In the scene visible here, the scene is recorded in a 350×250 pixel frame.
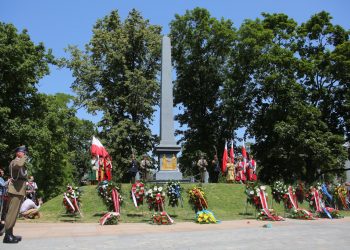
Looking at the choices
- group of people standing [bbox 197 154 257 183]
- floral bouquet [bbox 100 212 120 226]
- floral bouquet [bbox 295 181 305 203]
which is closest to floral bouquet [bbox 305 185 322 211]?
floral bouquet [bbox 295 181 305 203]

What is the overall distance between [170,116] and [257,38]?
52.0ft

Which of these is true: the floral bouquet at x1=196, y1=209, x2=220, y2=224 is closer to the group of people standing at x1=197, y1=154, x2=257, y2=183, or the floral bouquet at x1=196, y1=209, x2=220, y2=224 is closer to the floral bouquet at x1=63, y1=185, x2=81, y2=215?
the floral bouquet at x1=63, y1=185, x2=81, y2=215

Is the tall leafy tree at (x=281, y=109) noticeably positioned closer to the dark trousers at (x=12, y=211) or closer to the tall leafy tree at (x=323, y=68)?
the tall leafy tree at (x=323, y=68)

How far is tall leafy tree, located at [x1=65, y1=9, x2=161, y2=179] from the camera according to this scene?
31625mm

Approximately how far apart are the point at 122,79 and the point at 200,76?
7367 mm

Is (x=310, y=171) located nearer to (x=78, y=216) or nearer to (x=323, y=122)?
(x=323, y=122)

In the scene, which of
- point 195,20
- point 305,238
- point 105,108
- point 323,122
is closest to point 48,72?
point 105,108

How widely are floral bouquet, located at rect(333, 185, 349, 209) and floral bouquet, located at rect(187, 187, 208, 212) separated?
826 centimetres

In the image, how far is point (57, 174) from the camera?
40.1 meters

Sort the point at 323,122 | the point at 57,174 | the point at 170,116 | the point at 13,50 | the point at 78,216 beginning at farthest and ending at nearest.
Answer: the point at 57,174 < the point at 323,122 < the point at 13,50 < the point at 170,116 < the point at 78,216

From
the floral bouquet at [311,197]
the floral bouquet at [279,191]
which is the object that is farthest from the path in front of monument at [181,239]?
the floral bouquet at [311,197]

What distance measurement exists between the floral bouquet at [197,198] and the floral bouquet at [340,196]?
8258mm

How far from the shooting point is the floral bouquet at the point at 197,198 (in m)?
12.9

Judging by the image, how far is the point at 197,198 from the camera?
12961 mm
